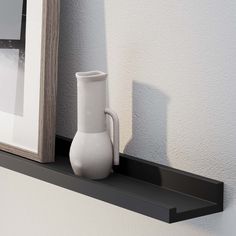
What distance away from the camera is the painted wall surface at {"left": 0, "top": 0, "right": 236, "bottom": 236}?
A: 67 centimetres

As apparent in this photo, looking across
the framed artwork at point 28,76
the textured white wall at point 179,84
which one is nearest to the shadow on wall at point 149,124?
the textured white wall at point 179,84

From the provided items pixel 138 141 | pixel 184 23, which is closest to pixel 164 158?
pixel 138 141

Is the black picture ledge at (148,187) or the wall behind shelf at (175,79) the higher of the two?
the wall behind shelf at (175,79)

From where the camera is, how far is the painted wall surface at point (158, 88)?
672 millimetres

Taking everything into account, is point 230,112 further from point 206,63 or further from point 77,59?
point 77,59

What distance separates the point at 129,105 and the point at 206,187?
0.56 ft

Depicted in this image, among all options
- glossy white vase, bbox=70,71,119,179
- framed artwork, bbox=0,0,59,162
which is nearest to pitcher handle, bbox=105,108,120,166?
glossy white vase, bbox=70,71,119,179

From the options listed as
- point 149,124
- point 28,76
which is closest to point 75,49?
point 28,76

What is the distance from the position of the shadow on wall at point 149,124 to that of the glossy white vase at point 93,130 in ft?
0.12

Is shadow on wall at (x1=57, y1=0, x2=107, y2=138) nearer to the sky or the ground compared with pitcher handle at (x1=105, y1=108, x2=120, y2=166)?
nearer to the sky

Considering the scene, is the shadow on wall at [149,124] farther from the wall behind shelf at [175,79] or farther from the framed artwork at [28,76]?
the framed artwork at [28,76]

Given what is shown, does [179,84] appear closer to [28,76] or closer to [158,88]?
[158,88]

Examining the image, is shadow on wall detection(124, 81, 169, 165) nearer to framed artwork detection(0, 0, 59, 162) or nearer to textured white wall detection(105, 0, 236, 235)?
textured white wall detection(105, 0, 236, 235)

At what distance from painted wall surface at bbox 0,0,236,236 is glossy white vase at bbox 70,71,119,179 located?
0.16ft
